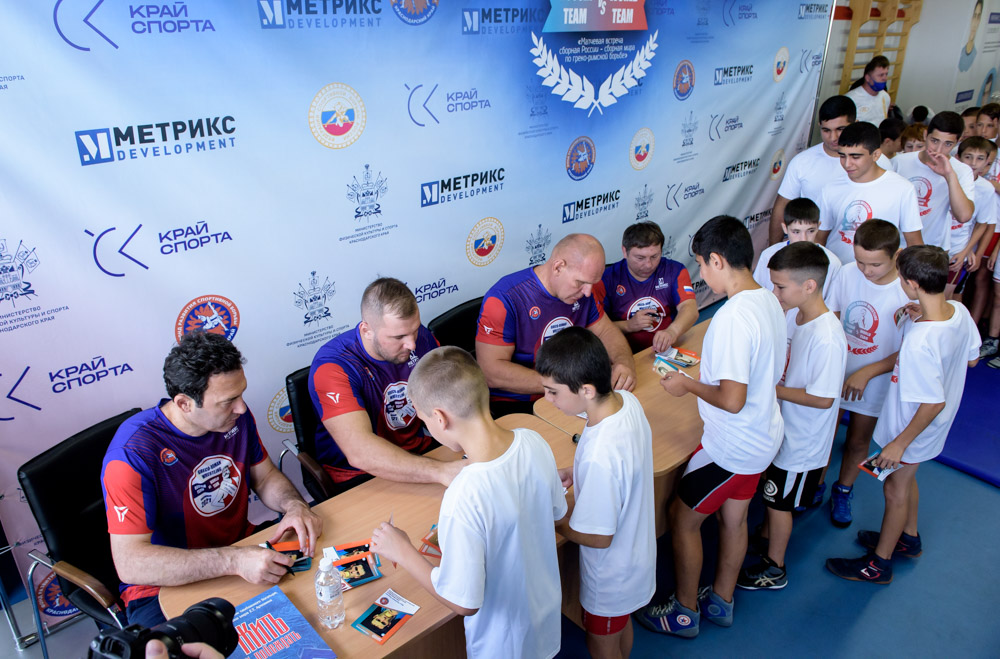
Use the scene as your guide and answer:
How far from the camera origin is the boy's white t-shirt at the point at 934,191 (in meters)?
4.40

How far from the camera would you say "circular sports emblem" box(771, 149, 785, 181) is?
599 centimetres

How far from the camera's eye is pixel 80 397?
101 inches

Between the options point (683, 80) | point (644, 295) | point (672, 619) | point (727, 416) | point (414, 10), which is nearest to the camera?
point (727, 416)

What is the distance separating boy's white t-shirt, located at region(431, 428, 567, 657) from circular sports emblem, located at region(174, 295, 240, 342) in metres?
1.67

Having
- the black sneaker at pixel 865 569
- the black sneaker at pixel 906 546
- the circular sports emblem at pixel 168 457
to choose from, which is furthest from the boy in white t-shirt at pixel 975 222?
the circular sports emblem at pixel 168 457

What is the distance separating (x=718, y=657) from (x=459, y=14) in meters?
3.31

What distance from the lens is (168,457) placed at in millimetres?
2064

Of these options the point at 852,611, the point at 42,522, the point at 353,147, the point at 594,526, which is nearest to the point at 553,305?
the point at 353,147

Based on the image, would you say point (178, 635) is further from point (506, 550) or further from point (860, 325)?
point (860, 325)

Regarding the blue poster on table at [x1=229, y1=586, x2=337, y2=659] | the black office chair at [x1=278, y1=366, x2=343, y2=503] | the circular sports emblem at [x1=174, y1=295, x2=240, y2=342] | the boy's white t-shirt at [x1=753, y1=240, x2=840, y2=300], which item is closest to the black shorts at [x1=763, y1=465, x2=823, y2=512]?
the boy's white t-shirt at [x1=753, y1=240, x2=840, y2=300]

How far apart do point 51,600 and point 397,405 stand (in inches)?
71.5

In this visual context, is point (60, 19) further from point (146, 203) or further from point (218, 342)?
point (218, 342)

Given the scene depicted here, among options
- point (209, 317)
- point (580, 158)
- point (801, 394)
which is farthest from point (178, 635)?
point (580, 158)

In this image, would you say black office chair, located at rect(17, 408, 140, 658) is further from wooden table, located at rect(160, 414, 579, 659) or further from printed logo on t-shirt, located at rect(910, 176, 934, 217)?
printed logo on t-shirt, located at rect(910, 176, 934, 217)
